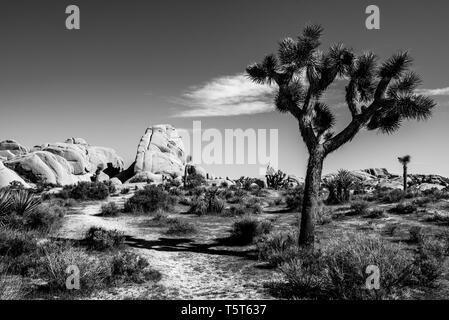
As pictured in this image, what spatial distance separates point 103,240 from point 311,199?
546 centimetres

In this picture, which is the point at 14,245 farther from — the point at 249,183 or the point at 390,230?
the point at 249,183

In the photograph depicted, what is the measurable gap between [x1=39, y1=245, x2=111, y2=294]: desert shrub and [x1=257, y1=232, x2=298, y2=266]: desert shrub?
141 inches

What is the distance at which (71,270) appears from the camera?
527cm

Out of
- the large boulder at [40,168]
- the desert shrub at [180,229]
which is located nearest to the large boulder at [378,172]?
the large boulder at [40,168]

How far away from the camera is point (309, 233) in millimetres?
7988

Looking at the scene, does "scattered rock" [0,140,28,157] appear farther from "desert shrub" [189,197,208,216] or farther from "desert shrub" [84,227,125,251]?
"desert shrub" [84,227,125,251]

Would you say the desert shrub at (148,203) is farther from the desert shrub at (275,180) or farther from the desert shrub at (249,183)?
the desert shrub at (275,180)

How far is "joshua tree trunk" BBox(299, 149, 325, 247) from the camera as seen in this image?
8.00 m

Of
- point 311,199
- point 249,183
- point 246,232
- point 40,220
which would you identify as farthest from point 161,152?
point 311,199

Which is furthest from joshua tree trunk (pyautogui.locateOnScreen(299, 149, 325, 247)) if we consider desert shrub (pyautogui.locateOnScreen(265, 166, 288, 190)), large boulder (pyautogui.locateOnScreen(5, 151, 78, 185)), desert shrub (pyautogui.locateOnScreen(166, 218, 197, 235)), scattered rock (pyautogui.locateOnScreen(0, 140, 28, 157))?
scattered rock (pyautogui.locateOnScreen(0, 140, 28, 157))

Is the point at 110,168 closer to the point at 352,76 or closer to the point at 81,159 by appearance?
the point at 81,159

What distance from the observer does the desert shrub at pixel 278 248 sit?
23.0ft

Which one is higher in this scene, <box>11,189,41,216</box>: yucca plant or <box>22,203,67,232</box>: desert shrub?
<box>11,189,41,216</box>: yucca plant
